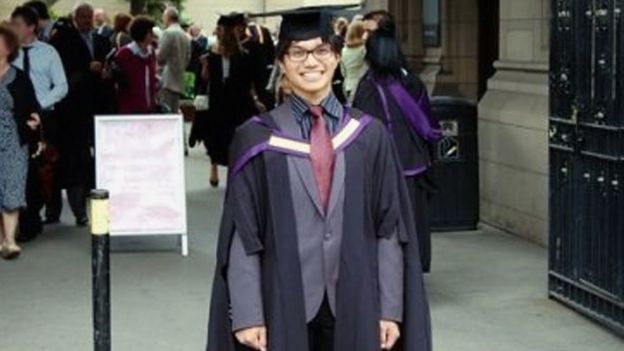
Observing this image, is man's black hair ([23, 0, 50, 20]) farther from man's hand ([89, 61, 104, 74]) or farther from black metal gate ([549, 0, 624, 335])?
black metal gate ([549, 0, 624, 335])

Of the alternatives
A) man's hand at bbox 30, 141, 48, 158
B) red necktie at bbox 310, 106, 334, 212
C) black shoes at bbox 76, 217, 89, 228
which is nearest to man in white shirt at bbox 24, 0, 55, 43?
man's hand at bbox 30, 141, 48, 158

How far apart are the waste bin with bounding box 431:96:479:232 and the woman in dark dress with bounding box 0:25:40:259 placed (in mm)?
3538

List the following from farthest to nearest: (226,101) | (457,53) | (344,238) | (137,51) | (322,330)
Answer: (226,101)
(457,53)
(137,51)
(322,330)
(344,238)

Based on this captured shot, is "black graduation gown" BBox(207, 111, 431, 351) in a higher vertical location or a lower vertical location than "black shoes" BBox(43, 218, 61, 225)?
higher

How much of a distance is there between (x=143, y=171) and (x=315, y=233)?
252 inches

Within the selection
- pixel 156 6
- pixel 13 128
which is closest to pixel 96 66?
pixel 13 128

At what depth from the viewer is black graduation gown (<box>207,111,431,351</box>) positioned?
483 centimetres

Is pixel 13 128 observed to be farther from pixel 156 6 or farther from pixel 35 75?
pixel 156 6

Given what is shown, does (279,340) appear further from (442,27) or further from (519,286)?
(442,27)

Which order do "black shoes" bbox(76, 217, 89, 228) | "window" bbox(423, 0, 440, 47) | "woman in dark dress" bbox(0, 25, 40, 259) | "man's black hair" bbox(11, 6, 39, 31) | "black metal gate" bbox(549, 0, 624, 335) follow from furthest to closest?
1. "window" bbox(423, 0, 440, 47)
2. "black shoes" bbox(76, 217, 89, 228)
3. "man's black hair" bbox(11, 6, 39, 31)
4. "woman in dark dress" bbox(0, 25, 40, 259)
5. "black metal gate" bbox(549, 0, 624, 335)

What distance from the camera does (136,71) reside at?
13.4 metres

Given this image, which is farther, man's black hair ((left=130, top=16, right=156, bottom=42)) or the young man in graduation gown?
man's black hair ((left=130, top=16, right=156, bottom=42))

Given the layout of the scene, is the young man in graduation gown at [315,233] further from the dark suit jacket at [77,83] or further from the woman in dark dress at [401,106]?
the dark suit jacket at [77,83]

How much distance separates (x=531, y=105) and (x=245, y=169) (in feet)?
23.0
